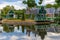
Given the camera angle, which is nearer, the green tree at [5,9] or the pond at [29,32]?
the pond at [29,32]

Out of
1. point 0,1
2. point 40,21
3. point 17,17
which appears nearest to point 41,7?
point 40,21

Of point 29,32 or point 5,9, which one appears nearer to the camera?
point 29,32

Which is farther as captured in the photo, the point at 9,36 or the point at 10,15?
the point at 10,15

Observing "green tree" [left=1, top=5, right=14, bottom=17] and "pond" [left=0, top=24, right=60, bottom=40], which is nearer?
"pond" [left=0, top=24, right=60, bottom=40]

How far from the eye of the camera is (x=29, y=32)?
2936 mm

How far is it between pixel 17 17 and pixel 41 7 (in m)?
0.46

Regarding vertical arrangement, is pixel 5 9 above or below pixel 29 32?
above

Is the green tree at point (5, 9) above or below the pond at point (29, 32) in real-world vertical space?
above

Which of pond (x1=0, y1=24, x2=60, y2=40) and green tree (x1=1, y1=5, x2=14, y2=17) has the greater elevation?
green tree (x1=1, y1=5, x2=14, y2=17)

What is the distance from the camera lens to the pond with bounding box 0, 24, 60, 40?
2814 mm

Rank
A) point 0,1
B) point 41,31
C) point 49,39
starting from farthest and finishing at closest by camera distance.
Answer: point 0,1 < point 41,31 < point 49,39

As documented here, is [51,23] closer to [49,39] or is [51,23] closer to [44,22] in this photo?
[44,22]

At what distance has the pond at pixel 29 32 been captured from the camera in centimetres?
281

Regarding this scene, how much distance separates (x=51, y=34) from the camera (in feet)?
9.44
